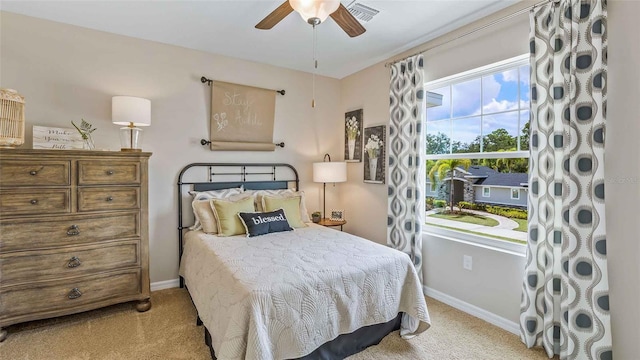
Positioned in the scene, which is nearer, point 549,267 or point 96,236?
point 549,267

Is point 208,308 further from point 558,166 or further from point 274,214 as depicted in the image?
point 558,166

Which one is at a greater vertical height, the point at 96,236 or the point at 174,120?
the point at 174,120

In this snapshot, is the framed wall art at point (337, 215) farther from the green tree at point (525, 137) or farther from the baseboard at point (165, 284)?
the green tree at point (525, 137)

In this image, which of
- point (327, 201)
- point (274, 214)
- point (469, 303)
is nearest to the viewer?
point (469, 303)

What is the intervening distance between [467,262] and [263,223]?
1947mm

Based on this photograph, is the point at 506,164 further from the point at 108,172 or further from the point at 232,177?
the point at 108,172

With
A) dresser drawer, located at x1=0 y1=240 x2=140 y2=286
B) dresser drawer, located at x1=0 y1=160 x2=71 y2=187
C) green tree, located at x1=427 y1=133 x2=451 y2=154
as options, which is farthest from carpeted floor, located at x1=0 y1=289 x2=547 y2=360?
green tree, located at x1=427 y1=133 x2=451 y2=154

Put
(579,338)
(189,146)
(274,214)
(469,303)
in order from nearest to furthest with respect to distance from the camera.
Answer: (579,338)
(469,303)
(274,214)
(189,146)

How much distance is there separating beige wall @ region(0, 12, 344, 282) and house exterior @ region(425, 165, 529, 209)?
1.94 m

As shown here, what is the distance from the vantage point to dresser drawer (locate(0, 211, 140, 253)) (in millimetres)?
2213

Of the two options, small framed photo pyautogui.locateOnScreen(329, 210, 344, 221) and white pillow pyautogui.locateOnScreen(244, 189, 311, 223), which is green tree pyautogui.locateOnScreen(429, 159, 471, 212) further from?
white pillow pyautogui.locateOnScreen(244, 189, 311, 223)

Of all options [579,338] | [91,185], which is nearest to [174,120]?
[91,185]

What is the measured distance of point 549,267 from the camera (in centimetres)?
206

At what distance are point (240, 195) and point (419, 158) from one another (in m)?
1.98
